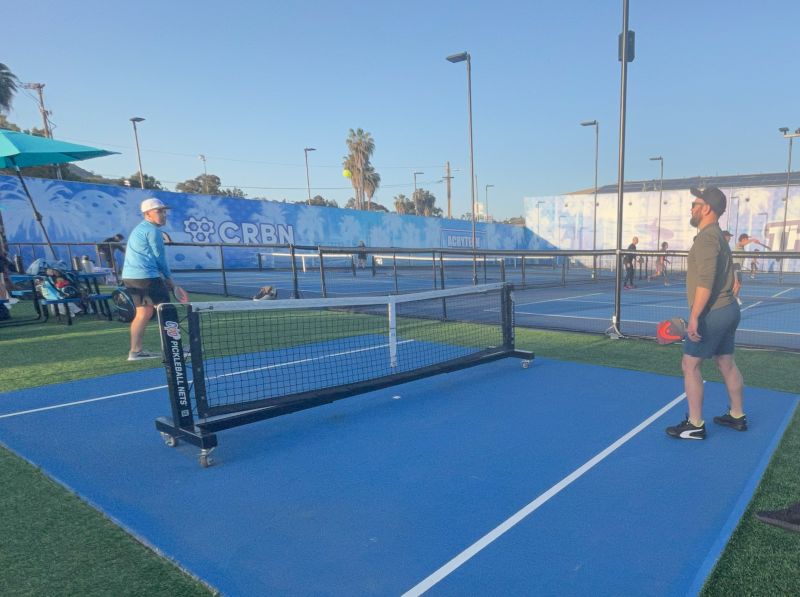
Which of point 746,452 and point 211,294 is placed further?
point 211,294

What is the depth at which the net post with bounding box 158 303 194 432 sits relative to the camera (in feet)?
12.5

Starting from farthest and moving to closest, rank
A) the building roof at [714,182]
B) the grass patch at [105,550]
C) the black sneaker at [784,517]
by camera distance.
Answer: the building roof at [714,182]
the black sneaker at [784,517]
the grass patch at [105,550]

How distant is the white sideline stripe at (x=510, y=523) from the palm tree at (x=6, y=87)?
126 feet

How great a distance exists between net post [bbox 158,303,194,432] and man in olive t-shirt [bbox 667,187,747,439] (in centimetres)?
409

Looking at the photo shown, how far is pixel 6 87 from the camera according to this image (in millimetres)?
28969

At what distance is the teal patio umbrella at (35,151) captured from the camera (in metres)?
8.01

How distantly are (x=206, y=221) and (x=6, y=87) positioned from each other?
1613cm

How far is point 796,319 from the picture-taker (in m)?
10.8

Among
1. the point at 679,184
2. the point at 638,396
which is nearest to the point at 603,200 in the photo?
the point at 679,184

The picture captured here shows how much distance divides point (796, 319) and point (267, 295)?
12459 millimetres

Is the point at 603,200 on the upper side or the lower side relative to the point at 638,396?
upper

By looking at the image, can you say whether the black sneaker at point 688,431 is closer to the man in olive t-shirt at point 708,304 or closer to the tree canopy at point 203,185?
the man in olive t-shirt at point 708,304

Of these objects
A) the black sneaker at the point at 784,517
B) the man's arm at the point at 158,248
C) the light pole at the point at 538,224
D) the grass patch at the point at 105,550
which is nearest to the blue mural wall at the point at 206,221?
the light pole at the point at 538,224

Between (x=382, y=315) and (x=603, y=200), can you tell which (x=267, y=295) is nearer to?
(x=382, y=315)
